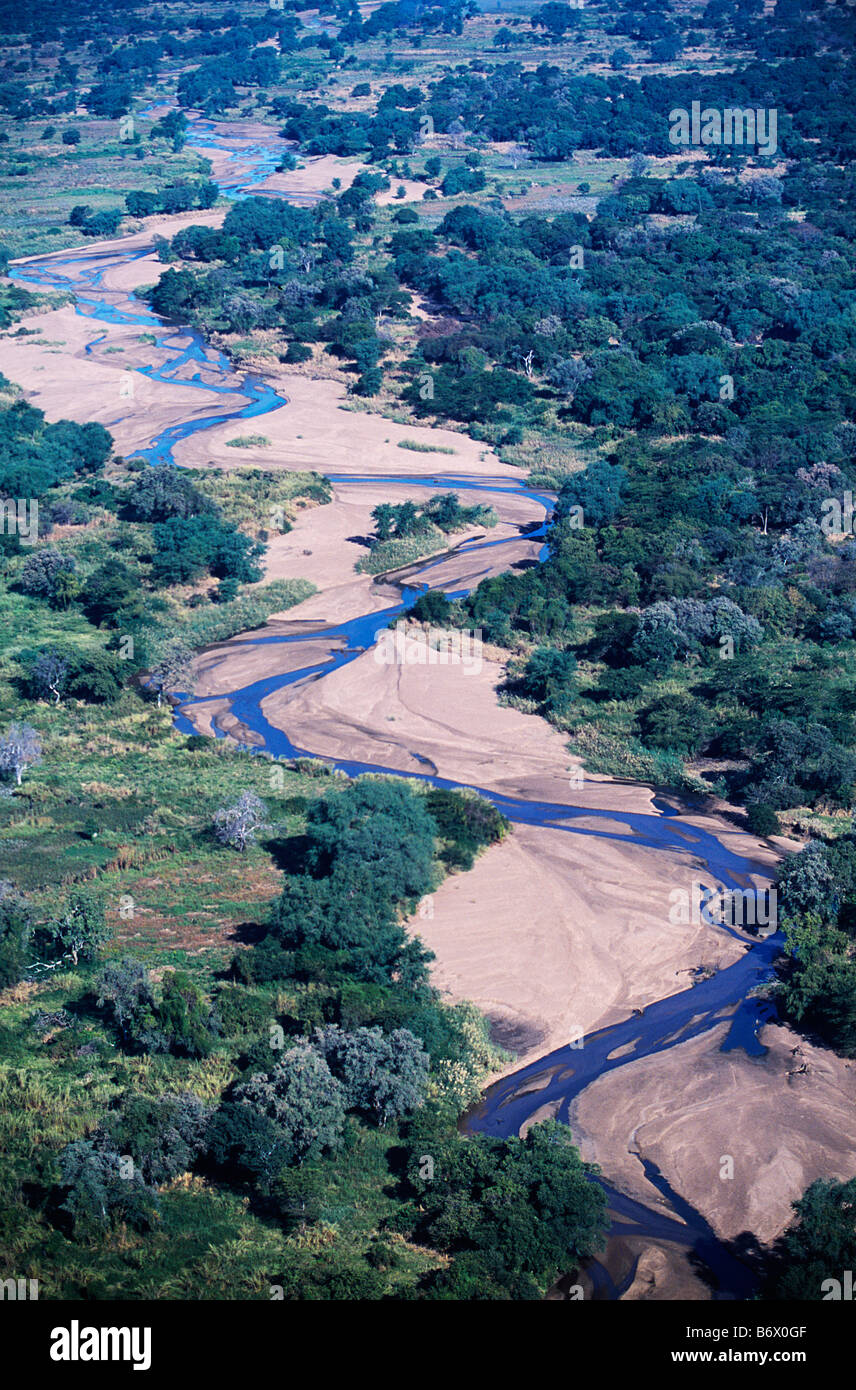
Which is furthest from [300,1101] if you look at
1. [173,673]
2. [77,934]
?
[173,673]

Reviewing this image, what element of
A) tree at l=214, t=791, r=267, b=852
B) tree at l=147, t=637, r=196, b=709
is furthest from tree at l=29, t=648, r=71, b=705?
tree at l=214, t=791, r=267, b=852

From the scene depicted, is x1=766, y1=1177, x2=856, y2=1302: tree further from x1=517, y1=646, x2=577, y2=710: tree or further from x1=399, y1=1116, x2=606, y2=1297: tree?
x1=517, y1=646, x2=577, y2=710: tree

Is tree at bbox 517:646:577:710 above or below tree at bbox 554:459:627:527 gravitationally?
below

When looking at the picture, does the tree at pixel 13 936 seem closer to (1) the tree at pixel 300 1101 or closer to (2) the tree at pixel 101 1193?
(1) the tree at pixel 300 1101

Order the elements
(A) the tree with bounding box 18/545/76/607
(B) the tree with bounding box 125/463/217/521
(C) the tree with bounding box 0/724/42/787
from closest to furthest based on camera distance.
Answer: (C) the tree with bounding box 0/724/42/787 < (A) the tree with bounding box 18/545/76/607 < (B) the tree with bounding box 125/463/217/521

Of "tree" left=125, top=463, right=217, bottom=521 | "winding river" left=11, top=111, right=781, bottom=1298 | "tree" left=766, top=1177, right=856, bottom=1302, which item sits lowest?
"winding river" left=11, top=111, right=781, bottom=1298

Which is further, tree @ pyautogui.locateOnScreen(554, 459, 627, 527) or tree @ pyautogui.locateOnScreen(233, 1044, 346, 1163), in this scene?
tree @ pyautogui.locateOnScreen(554, 459, 627, 527)

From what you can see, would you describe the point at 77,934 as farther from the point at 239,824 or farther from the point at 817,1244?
the point at 817,1244

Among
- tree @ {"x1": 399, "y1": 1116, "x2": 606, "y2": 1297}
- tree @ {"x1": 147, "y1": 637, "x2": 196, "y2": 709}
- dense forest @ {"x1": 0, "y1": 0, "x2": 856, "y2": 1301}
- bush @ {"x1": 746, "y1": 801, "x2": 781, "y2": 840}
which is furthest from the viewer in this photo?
tree @ {"x1": 147, "y1": 637, "x2": 196, "y2": 709}
